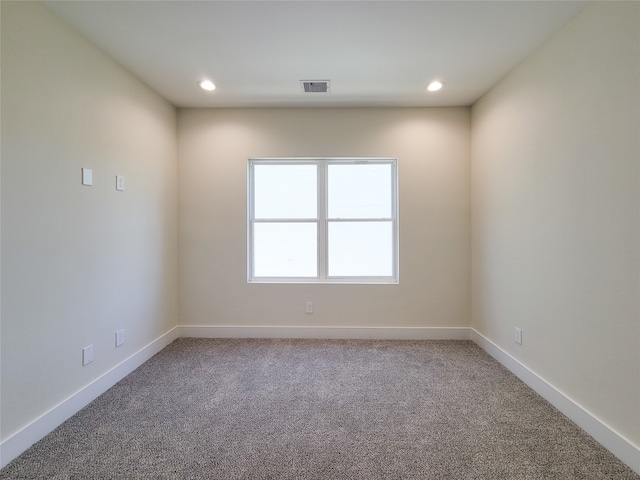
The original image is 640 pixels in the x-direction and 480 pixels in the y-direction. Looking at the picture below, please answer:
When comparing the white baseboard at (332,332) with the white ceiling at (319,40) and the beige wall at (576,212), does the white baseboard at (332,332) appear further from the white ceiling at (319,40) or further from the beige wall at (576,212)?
the white ceiling at (319,40)

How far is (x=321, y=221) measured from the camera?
3236 mm

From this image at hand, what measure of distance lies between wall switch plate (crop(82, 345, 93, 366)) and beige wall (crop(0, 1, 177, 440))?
4 centimetres

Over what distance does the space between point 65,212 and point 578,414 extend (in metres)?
3.55

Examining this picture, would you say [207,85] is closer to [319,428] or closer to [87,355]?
[87,355]

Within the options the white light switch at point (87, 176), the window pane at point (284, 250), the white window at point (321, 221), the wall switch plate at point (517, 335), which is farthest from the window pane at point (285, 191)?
the wall switch plate at point (517, 335)

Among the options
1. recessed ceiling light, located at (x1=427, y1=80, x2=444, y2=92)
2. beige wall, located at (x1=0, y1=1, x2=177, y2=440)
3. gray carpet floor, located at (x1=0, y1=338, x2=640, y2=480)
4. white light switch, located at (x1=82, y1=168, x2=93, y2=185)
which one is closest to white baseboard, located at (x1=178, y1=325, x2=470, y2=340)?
gray carpet floor, located at (x1=0, y1=338, x2=640, y2=480)

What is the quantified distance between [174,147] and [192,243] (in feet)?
3.60

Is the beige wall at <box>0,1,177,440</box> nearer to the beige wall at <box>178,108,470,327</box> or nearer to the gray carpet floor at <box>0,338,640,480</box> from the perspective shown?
the gray carpet floor at <box>0,338,640,480</box>

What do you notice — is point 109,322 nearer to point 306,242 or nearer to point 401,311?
point 306,242

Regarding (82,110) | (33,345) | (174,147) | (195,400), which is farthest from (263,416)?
(174,147)

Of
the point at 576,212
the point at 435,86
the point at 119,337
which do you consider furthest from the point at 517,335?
the point at 119,337

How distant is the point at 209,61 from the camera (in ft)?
7.37

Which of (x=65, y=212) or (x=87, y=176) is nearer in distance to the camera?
(x=65, y=212)

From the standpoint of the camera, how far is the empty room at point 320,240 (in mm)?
1509
